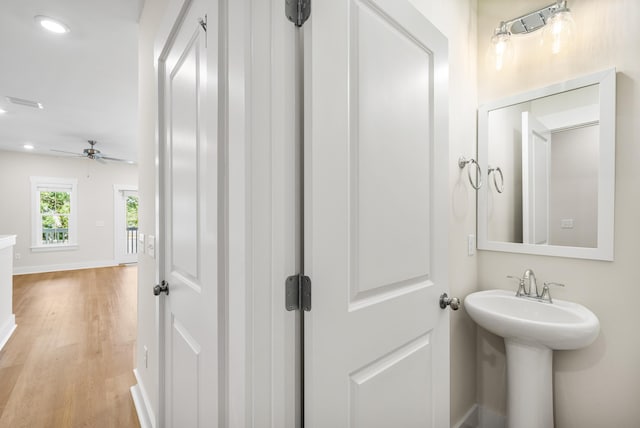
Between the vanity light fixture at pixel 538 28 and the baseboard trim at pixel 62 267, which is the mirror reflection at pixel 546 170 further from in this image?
the baseboard trim at pixel 62 267

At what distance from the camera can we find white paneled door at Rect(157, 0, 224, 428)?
866 mm

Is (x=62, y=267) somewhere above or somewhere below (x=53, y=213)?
below

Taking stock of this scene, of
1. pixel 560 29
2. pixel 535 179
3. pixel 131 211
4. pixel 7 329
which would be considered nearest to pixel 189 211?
pixel 535 179

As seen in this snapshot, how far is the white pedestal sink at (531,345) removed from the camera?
1241mm

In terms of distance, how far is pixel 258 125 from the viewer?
71cm

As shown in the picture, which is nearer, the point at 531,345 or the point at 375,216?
the point at 375,216

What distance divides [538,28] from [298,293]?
71.3 inches

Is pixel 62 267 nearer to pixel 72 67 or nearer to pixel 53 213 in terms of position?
pixel 53 213

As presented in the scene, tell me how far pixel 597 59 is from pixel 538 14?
0.36 meters

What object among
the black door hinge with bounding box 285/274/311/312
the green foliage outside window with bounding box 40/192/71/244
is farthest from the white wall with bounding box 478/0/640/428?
the green foliage outside window with bounding box 40/192/71/244

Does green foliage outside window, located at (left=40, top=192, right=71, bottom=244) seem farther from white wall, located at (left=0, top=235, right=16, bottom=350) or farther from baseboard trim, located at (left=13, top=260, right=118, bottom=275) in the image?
white wall, located at (left=0, top=235, right=16, bottom=350)

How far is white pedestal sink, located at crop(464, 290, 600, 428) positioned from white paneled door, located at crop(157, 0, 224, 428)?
4.01 feet

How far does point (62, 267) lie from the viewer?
6.49 metres

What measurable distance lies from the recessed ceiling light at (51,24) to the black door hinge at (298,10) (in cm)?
221
